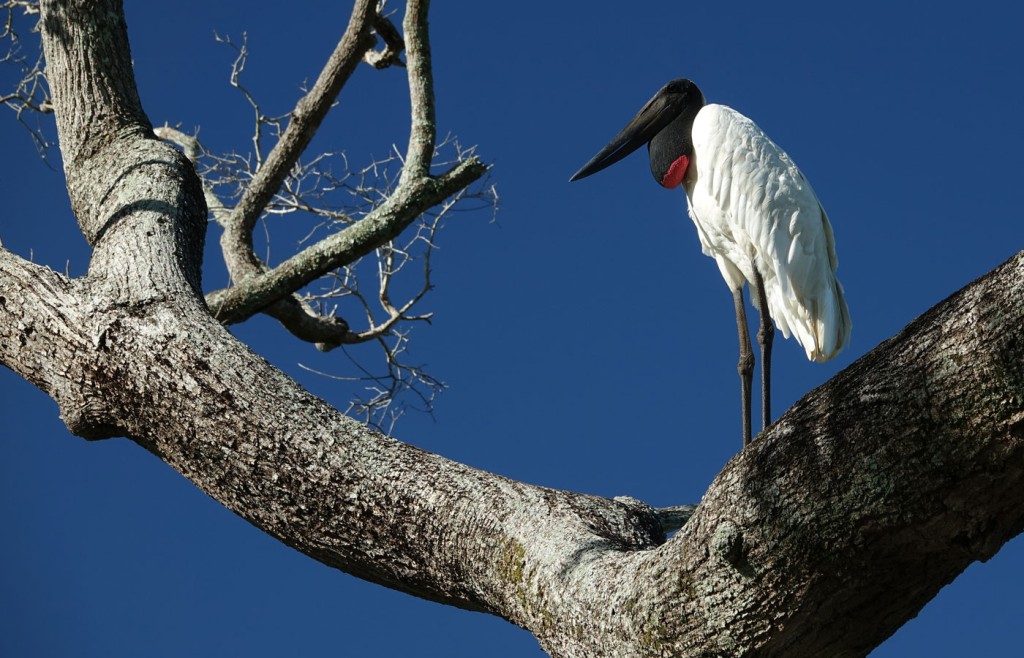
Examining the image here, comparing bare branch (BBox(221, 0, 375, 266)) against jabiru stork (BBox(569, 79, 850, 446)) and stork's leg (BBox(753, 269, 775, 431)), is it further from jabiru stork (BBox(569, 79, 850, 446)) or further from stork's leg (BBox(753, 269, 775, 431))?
stork's leg (BBox(753, 269, 775, 431))

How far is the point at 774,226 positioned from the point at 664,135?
1.07 m

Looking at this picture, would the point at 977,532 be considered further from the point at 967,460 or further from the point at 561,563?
the point at 561,563

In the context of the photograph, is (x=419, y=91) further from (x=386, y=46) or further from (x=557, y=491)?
(x=557, y=491)

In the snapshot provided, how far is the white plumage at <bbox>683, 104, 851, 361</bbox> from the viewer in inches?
256

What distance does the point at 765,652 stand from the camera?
7.43 feet

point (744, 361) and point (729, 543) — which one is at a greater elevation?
point (744, 361)

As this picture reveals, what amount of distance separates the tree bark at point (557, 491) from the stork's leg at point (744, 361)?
3.11m

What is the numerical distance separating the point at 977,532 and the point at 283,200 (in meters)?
5.83

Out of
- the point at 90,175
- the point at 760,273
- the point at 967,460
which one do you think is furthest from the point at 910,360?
A: the point at 760,273

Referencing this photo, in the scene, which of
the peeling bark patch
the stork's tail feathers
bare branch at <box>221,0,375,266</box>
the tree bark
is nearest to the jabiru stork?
the stork's tail feathers

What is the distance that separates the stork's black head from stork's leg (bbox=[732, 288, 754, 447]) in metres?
0.85

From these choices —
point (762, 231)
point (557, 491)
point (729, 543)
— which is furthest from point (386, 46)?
point (729, 543)

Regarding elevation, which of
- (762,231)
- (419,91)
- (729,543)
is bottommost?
(729,543)

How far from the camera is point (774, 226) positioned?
21.4ft
